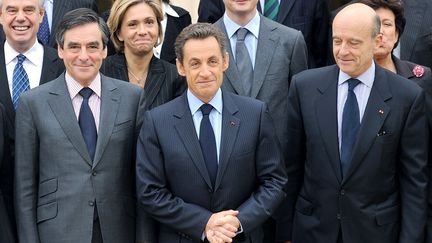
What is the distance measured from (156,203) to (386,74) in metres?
1.49

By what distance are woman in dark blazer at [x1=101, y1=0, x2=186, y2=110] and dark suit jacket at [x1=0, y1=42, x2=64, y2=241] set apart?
0.33m

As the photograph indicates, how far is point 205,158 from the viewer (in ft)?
15.8

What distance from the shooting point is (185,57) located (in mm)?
4887

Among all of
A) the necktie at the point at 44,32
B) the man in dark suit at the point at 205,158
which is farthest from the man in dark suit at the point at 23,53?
the man in dark suit at the point at 205,158

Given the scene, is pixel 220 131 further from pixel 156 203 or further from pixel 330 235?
pixel 330 235

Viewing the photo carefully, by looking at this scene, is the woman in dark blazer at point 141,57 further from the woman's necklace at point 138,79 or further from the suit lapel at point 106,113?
the suit lapel at point 106,113

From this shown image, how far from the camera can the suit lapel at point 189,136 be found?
15.7 feet

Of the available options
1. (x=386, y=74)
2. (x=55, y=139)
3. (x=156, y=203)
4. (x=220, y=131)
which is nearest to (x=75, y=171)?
(x=55, y=139)

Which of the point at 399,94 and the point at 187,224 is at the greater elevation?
the point at 399,94

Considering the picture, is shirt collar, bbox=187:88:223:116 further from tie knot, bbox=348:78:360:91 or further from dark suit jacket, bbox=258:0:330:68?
dark suit jacket, bbox=258:0:330:68

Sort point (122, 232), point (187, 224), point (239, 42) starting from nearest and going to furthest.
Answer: point (187, 224) < point (122, 232) < point (239, 42)

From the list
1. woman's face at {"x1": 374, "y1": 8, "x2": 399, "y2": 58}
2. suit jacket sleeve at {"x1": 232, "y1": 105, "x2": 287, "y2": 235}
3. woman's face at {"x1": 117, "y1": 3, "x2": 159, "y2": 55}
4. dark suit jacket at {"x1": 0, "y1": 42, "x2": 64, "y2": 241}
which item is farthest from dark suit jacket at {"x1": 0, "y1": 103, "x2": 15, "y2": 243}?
woman's face at {"x1": 374, "y1": 8, "x2": 399, "y2": 58}

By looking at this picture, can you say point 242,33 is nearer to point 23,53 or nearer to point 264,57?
point 264,57

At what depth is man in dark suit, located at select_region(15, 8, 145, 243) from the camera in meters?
4.90
